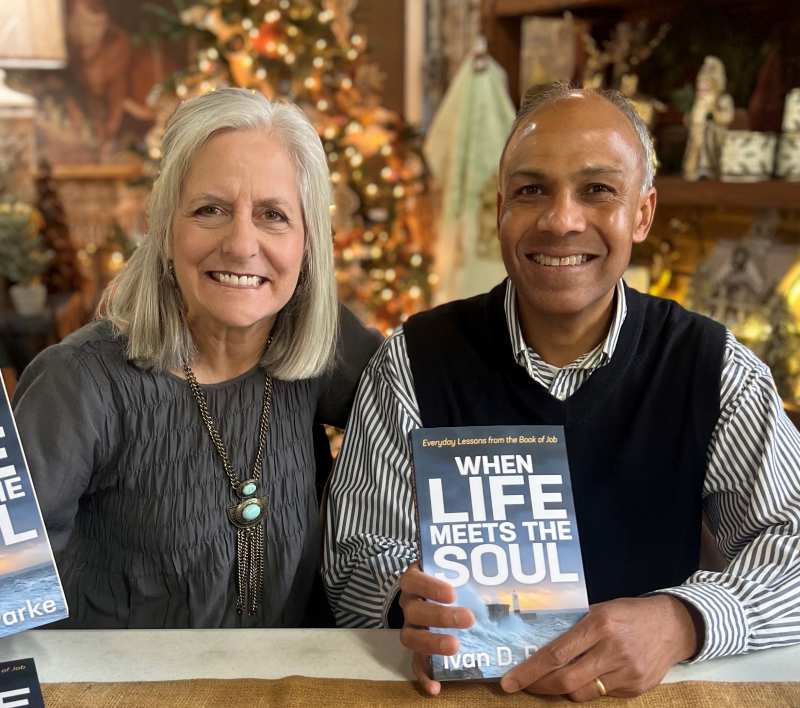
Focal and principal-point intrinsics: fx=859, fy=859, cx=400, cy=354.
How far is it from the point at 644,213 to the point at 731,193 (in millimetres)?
1533

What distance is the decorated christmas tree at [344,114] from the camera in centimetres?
404

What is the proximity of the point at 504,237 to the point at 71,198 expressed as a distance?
5.24m

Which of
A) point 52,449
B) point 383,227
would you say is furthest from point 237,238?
point 383,227

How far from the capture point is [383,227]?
4.48m

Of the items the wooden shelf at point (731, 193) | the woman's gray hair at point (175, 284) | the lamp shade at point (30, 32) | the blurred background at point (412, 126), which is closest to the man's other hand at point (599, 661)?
the woman's gray hair at point (175, 284)

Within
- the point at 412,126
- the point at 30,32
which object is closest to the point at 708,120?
the point at 412,126

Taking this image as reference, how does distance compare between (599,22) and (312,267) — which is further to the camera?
(599,22)

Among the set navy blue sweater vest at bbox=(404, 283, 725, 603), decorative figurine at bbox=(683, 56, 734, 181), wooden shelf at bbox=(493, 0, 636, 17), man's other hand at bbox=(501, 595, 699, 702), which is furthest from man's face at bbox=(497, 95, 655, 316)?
wooden shelf at bbox=(493, 0, 636, 17)

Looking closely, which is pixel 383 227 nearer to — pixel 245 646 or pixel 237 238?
pixel 237 238

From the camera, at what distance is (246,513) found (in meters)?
1.40

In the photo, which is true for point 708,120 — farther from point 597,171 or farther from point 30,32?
point 30,32

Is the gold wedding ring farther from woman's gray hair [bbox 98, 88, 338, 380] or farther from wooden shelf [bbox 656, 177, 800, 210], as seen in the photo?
wooden shelf [bbox 656, 177, 800, 210]

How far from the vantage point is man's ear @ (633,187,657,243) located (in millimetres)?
1479

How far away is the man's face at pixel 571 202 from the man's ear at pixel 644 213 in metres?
0.03
